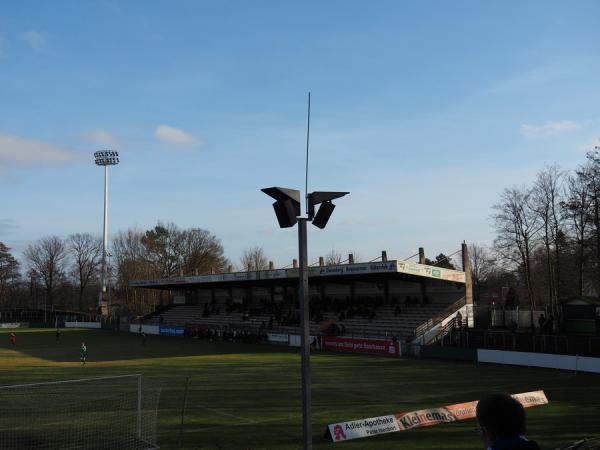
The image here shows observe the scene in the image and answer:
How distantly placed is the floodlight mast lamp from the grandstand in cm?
3528

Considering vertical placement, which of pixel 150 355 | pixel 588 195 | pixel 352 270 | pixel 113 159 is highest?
pixel 113 159

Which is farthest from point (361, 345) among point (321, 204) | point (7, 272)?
point (7, 272)

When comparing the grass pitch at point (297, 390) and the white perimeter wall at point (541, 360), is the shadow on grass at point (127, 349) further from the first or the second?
the white perimeter wall at point (541, 360)

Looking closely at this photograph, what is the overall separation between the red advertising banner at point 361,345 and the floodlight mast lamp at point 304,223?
32497 mm

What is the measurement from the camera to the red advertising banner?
1575 inches

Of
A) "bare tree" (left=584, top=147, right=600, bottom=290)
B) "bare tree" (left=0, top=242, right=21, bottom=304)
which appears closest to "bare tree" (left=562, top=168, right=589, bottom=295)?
"bare tree" (left=584, top=147, right=600, bottom=290)

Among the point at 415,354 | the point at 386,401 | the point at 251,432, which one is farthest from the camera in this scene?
the point at 415,354

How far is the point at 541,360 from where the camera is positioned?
3114 centimetres

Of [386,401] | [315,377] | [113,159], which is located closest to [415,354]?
[315,377]

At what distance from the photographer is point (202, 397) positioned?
872 inches

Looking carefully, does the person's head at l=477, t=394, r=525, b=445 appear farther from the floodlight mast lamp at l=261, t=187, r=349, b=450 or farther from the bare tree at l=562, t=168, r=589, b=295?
the bare tree at l=562, t=168, r=589, b=295

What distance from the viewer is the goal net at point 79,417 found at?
47.0 feet

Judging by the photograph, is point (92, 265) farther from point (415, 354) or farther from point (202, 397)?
point (202, 397)

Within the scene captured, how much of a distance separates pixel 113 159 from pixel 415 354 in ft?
243
